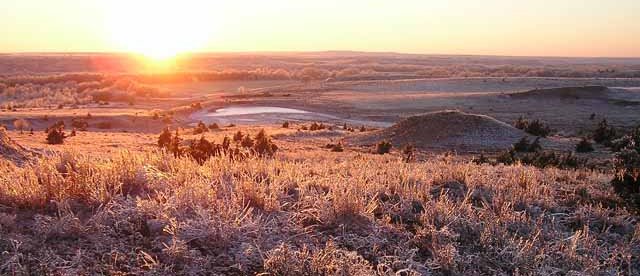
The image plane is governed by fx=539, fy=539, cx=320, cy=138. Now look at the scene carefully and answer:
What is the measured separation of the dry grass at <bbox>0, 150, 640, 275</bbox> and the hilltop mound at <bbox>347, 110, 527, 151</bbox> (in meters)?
18.2

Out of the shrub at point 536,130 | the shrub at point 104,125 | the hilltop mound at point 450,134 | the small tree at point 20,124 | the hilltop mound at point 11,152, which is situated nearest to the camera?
the hilltop mound at point 11,152

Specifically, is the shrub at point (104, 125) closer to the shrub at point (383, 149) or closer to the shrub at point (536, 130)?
the shrub at point (383, 149)

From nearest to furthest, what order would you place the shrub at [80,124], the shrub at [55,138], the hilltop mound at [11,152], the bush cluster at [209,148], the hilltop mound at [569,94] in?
the hilltop mound at [11,152]
the bush cluster at [209,148]
the shrub at [55,138]
the shrub at [80,124]
the hilltop mound at [569,94]

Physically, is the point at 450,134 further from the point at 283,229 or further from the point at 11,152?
the point at 283,229

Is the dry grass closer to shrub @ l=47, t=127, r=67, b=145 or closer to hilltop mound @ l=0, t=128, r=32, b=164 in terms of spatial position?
hilltop mound @ l=0, t=128, r=32, b=164

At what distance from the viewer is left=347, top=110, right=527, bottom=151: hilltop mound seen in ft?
82.0

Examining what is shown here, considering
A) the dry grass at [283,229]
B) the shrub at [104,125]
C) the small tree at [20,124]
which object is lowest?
the shrub at [104,125]

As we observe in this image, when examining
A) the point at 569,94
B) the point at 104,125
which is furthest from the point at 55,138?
the point at 569,94

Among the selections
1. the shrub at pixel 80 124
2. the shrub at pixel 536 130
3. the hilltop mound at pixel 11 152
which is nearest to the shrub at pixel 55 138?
the hilltop mound at pixel 11 152

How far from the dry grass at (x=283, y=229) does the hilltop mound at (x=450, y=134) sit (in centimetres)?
1822

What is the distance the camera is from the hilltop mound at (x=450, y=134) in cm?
2498

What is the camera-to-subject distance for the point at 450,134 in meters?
26.1

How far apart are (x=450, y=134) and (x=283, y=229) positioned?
21.9 m

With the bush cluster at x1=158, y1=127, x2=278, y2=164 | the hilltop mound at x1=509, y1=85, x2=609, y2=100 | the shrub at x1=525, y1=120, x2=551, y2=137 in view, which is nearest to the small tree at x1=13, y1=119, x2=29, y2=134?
the bush cluster at x1=158, y1=127, x2=278, y2=164
